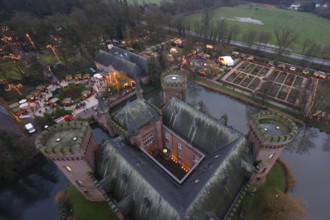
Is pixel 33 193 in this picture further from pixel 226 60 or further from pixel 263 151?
pixel 226 60

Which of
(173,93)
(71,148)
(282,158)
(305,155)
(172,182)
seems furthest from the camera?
(305,155)

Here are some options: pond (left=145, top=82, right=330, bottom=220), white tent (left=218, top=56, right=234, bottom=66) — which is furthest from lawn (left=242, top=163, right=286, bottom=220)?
white tent (left=218, top=56, right=234, bottom=66)

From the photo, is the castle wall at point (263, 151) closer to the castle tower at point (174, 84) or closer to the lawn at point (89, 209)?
the castle tower at point (174, 84)

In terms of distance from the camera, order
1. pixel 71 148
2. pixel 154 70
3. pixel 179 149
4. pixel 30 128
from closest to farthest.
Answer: pixel 71 148, pixel 179 149, pixel 30 128, pixel 154 70

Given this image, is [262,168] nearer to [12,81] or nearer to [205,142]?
[205,142]

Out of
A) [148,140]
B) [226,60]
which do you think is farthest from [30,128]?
[226,60]
